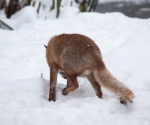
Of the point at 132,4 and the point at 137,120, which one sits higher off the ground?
the point at 137,120

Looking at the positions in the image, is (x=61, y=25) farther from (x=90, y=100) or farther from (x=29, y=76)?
(x=90, y=100)

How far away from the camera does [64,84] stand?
15.6 feet

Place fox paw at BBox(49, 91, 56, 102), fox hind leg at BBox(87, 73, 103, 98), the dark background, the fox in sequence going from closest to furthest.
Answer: the fox, fox hind leg at BBox(87, 73, 103, 98), fox paw at BBox(49, 91, 56, 102), the dark background

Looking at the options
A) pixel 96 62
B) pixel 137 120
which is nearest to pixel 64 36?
pixel 96 62

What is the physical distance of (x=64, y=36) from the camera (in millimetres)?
4059

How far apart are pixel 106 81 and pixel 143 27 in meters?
4.56

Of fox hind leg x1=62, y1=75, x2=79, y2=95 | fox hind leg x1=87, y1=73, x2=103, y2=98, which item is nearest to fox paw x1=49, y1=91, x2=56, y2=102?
fox hind leg x1=62, y1=75, x2=79, y2=95

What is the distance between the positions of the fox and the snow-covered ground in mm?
164

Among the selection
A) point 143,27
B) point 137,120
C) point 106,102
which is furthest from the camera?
point 143,27

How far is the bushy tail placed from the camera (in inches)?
122

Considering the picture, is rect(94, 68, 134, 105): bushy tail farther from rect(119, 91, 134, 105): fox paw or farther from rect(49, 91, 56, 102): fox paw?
rect(49, 91, 56, 102): fox paw

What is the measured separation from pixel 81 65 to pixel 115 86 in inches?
19.9

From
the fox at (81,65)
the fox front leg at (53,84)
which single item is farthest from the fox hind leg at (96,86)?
the fox front leg at (53,84)

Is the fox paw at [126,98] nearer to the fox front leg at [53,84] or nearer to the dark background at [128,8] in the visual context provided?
the fox front leg at [53,84]
